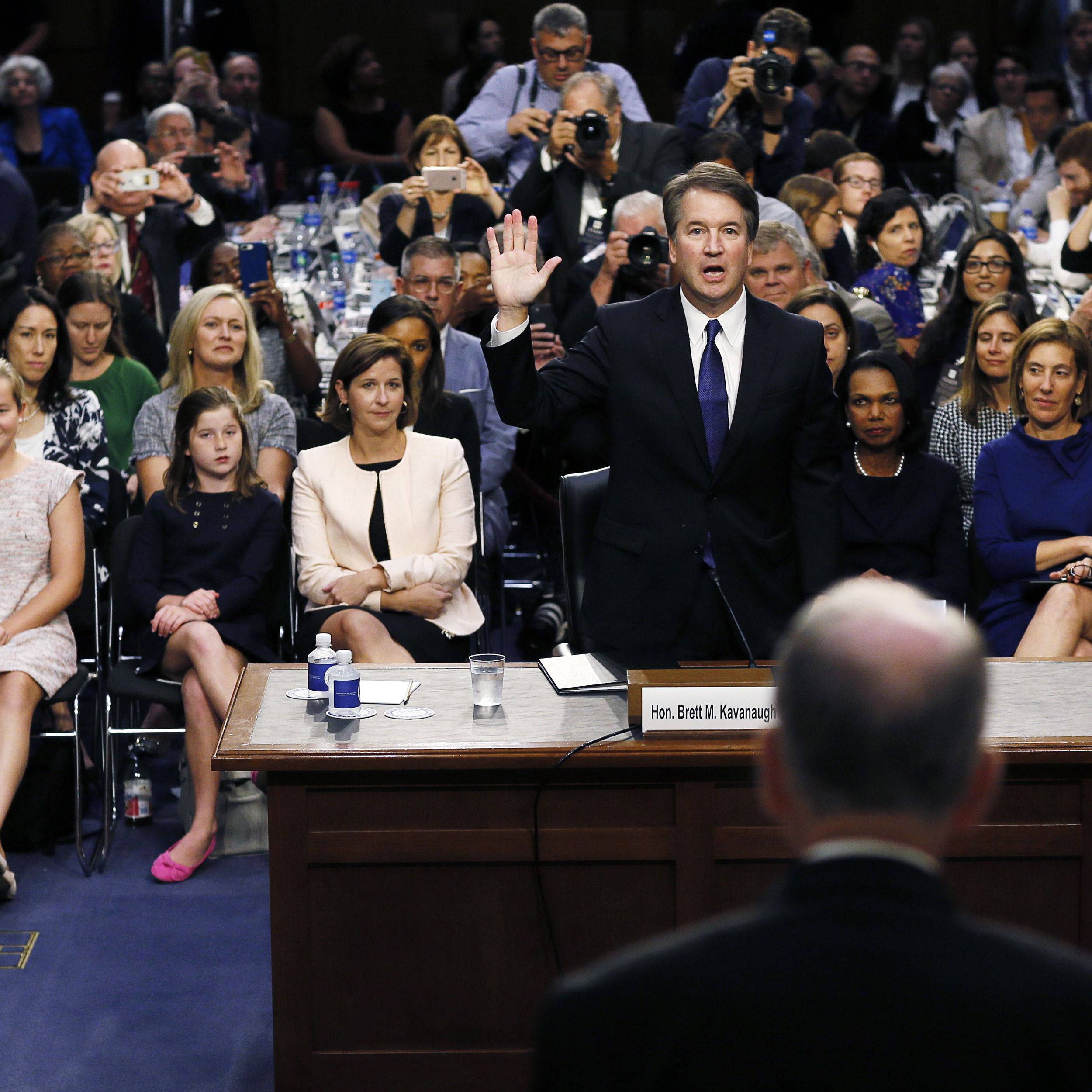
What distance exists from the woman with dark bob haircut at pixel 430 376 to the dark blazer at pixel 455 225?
1.30 m

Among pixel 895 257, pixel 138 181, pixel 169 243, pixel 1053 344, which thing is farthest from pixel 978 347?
pixel 138 181

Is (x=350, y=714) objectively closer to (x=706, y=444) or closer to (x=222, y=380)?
(x=706, y=444)

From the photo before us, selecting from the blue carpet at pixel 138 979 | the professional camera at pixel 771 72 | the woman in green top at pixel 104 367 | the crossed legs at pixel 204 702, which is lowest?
the blue carpet at pixel 138 979

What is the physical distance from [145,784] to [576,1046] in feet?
10.7

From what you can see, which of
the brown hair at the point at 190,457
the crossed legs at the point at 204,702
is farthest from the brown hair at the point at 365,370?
the crossed legs at the point at 204,702

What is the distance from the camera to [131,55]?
9594mm

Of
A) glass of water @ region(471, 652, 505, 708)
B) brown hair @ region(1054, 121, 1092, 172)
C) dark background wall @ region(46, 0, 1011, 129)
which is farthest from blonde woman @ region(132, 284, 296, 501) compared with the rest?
dark background wall @ region(46, 0, 1011, 129)

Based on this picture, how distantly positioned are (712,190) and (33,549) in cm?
204

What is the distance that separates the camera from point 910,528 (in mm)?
4086

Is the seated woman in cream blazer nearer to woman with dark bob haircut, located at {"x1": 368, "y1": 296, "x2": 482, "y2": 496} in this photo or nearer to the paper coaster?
woman with dark bob haircut, located at {"x1": 368, "y1": 296, "x2": 482, "y2": 496}

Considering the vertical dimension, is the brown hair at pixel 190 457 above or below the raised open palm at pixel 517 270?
below

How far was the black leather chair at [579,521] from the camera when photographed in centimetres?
321

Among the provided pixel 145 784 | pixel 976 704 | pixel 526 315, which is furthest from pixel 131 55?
pixel 976 704

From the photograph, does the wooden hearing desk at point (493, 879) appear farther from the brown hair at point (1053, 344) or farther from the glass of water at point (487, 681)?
the brown hair at point (1053, 344)
